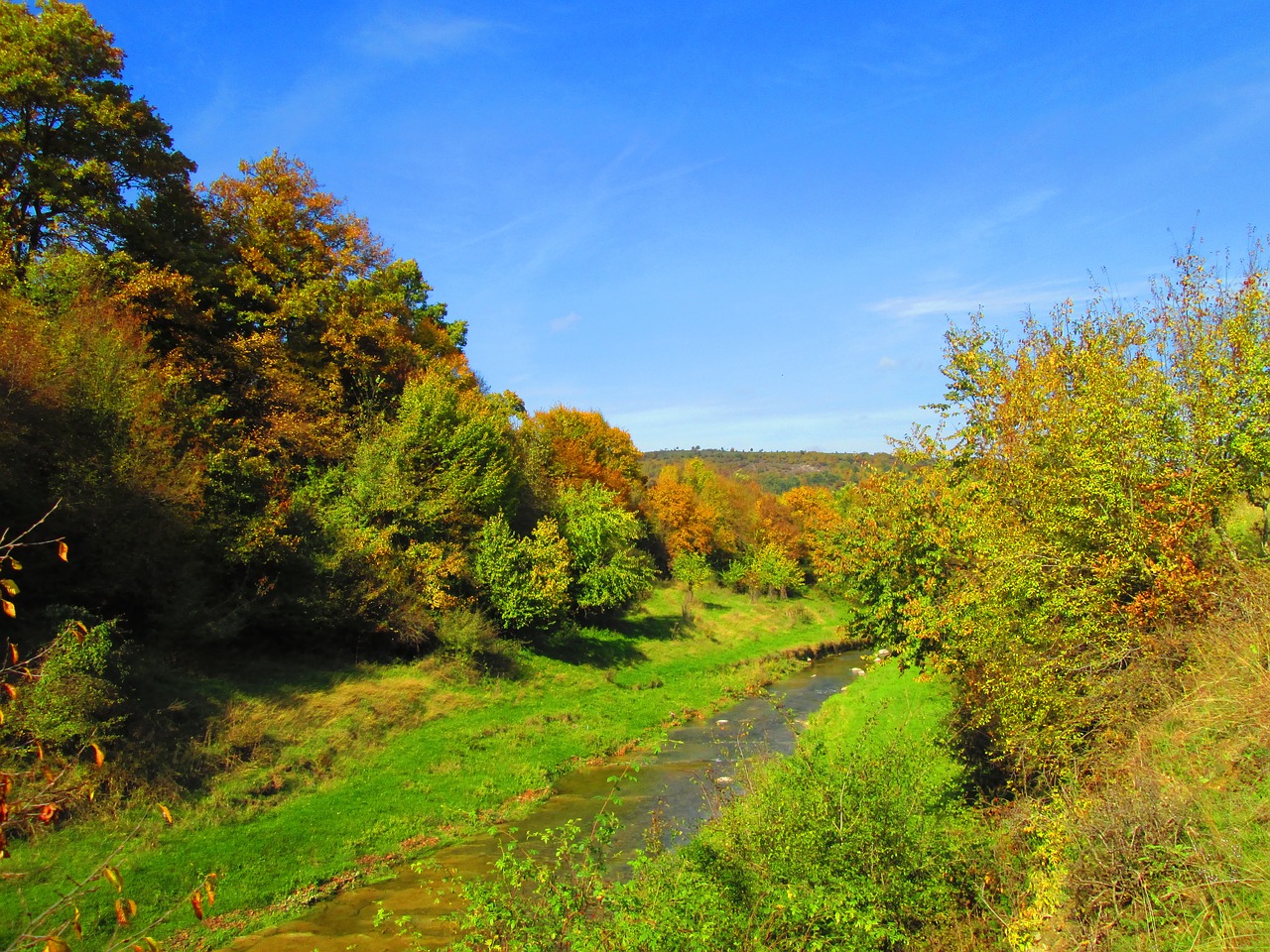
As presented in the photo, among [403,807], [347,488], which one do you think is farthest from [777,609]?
[403,807]

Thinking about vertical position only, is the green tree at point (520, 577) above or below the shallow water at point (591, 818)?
above

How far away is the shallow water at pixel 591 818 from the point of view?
1288 cm

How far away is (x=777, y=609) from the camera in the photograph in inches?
2480

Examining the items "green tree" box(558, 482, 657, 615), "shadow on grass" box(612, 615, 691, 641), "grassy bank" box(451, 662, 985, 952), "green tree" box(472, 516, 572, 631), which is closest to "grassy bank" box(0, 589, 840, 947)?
"green tree" box(472, 516, 572, 631)

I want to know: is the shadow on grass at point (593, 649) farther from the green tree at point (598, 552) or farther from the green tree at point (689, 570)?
the green tree at point (689, 570)

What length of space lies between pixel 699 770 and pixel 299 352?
24102 mm

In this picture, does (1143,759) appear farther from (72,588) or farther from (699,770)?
(72,588)

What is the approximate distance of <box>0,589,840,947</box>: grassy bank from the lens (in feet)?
45.0

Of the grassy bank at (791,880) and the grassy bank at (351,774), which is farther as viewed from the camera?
the grassy bank at (351,774)

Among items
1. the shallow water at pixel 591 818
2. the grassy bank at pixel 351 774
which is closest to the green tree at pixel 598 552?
the grassy bank at pixel 351 774

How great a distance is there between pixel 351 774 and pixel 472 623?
9811 mm

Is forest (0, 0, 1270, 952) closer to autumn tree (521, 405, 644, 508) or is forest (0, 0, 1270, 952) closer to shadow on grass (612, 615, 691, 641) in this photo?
shadow on grass (612, 615, 691, 641)

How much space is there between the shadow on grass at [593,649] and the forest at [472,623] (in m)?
0.27

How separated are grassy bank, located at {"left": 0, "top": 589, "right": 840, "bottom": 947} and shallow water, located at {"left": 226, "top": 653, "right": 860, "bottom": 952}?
0.66 meters
